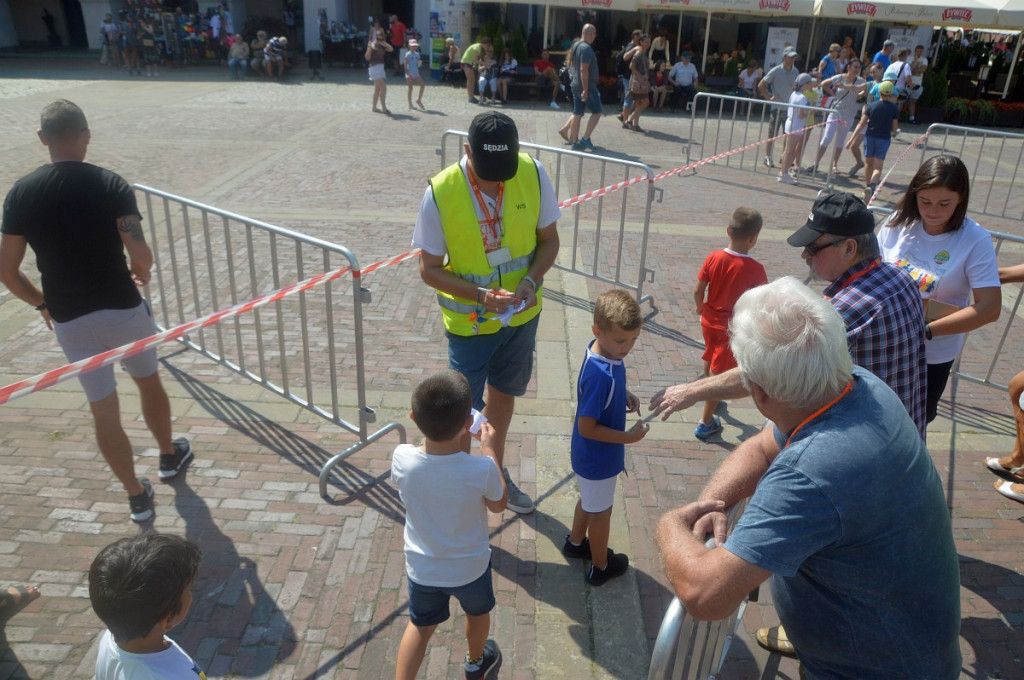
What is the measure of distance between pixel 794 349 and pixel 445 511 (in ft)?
4.40

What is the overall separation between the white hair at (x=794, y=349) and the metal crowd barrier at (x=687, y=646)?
0.45 m

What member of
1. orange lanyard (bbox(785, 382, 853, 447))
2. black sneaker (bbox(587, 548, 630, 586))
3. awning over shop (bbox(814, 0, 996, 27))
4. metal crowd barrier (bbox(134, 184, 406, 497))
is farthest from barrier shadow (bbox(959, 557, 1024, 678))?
awning over shop (bbox(814, 0, 996, 27))

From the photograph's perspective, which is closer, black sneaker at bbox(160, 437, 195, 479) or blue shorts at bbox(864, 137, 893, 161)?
black sneaker at bbox(160, 437, 195, 479)

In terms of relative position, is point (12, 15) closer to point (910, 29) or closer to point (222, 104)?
point (222, 104)

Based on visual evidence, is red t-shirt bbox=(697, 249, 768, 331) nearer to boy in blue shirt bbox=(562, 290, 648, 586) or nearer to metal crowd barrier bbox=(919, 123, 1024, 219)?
boy in blue shirt bbox=(562, 290, 648, 586)

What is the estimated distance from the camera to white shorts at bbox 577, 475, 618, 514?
335 cm

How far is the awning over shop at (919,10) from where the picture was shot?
18438 millimetres

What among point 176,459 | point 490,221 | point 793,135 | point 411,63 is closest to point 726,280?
point 490,221

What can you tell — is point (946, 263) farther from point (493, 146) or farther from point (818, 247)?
point (493, 146)

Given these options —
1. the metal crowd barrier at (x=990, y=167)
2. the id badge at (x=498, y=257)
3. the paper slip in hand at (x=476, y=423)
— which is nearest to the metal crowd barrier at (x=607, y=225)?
the id badge at (x=498, y=257)

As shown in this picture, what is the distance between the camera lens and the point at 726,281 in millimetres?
4566

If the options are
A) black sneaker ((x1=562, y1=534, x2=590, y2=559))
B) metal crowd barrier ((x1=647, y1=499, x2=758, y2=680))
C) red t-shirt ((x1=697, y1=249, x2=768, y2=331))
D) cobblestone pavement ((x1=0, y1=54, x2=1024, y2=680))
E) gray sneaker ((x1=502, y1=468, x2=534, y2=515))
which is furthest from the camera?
red t-shirt ((x1=697, y1=249, x2=768, y2=331))

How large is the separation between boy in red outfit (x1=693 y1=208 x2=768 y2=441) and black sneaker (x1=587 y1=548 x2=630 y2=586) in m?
1.53

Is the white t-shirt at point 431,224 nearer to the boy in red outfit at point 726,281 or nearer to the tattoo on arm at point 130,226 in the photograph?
the tattoo on arm at point 130,226
